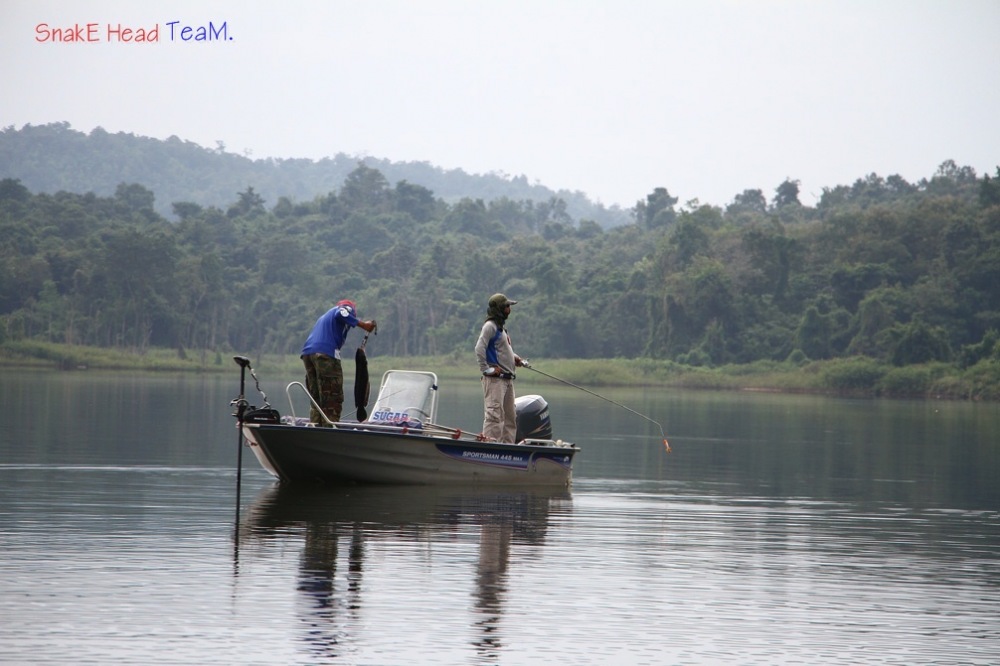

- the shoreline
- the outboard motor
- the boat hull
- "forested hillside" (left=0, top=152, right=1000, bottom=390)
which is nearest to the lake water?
the boat hull

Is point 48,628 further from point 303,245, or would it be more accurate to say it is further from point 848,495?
point 303,245

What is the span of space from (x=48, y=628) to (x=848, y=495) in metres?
12.0

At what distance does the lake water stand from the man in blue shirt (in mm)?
1046

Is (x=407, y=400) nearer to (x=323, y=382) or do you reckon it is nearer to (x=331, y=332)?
(x=323, y=382)

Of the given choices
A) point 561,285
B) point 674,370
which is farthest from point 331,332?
point 561,285

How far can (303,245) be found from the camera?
102 metres

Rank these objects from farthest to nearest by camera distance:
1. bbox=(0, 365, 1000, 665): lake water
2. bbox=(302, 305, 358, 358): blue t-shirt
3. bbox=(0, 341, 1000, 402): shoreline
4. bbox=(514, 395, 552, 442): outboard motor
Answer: bbox=(0, 341, 1000, 402): shoreline → bbox=(514, 395, 552, 442): outboard motor → bbox=(302, 305, 358, 358): blue t-shirt → bbox=(0, 365, 1000, 665): lake water

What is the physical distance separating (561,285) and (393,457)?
75.0 m

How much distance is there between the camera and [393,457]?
1608 centimetres

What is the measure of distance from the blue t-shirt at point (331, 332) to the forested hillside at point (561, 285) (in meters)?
55.9

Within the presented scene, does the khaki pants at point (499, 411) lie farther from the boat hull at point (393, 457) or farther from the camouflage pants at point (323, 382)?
the camouflage pants at point (323, 382)

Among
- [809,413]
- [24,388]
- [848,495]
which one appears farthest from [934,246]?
[848,495]

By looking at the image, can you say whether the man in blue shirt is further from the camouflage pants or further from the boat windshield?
the boat windshield

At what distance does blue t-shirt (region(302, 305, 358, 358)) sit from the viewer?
15.7m
